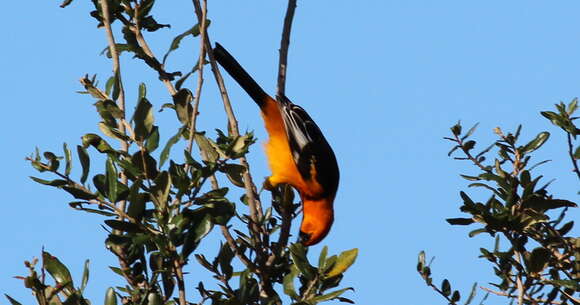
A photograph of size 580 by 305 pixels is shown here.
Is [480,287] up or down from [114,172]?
up

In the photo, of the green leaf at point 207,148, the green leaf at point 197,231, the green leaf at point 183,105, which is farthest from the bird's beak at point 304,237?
the green leaf at point 197,231

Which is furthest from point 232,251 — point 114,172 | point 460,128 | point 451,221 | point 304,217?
point 304,217

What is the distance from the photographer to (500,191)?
14.7ft

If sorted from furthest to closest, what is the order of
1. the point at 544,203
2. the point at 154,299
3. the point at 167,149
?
the point at 544,203, the point at 167,149, the point at 154,299

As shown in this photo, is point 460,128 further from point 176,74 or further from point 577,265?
point 176,74

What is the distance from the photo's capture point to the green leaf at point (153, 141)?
11.0 feet

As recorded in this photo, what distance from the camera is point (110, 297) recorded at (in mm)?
3238

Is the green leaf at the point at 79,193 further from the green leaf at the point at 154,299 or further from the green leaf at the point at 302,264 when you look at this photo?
the green leaf at the point at 302,264

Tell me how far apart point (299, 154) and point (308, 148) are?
6.9 inches

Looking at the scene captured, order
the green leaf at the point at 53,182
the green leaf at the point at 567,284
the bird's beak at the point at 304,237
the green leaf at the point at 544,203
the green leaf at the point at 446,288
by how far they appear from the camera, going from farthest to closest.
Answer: the bird's beak at the point at 304,237 < the green leaf at the point at 446,288 < the green leaf at the point at 544,203 < the green leaf at the point at 567,284 < the green leaf at the point at 53,182

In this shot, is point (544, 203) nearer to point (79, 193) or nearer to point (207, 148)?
point (207, 148)

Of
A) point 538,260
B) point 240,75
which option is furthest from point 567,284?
point 240,75

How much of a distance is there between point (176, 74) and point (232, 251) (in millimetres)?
871

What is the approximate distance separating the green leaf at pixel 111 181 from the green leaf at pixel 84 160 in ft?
0.23
